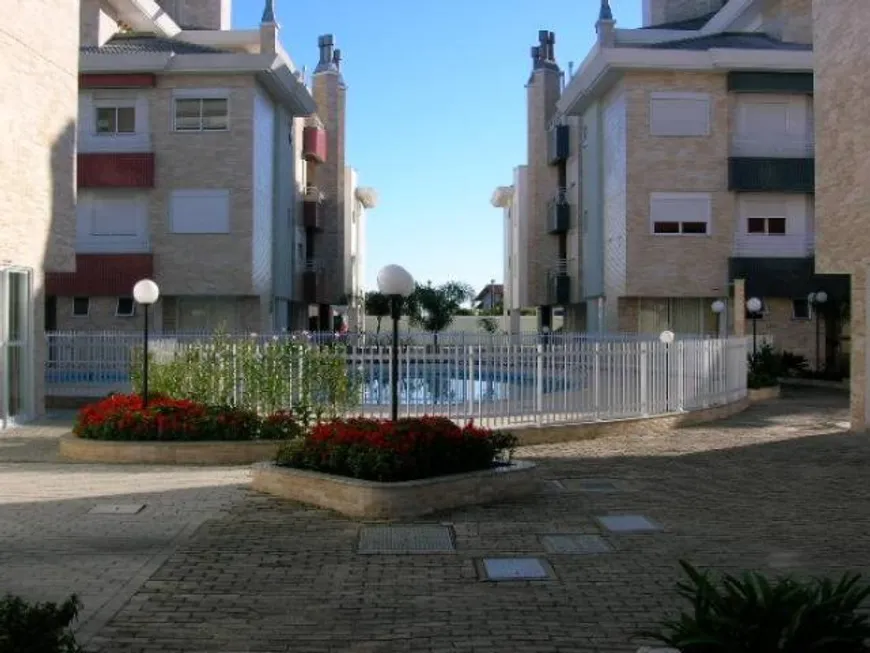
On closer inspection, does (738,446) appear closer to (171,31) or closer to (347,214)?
(171,31)

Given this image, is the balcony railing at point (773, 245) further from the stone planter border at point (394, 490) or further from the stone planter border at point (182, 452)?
the stone planter border at point (394, 490)

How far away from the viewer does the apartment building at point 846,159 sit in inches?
639

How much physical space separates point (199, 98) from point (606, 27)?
16019 mm

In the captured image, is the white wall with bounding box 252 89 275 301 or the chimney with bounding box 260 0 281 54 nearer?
the white wall with bounding box 252 89 275 301

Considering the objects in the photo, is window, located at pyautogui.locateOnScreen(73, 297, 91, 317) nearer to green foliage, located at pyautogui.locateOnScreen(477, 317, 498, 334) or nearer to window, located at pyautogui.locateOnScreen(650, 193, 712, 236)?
window, located at pyautogui.locateOnScreen(650, 193, 712, 236)

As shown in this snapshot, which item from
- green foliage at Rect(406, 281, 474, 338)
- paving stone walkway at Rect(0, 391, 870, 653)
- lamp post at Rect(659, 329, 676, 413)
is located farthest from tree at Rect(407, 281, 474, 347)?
paving stone walkway at Rect(0, 391, 870, 653)

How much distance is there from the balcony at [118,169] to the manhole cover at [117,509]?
76.1 feet

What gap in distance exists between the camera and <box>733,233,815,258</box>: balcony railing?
32.8 metres

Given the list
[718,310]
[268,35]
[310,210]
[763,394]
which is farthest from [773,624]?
[310,210]

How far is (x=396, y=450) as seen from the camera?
9.80 meters

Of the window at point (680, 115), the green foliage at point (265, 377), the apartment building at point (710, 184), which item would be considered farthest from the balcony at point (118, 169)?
the green foliage at point (265, 377)

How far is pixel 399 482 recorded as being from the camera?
955 cm

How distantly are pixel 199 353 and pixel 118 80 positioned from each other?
18503mm

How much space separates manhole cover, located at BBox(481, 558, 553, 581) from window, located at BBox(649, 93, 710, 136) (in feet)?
86.8
